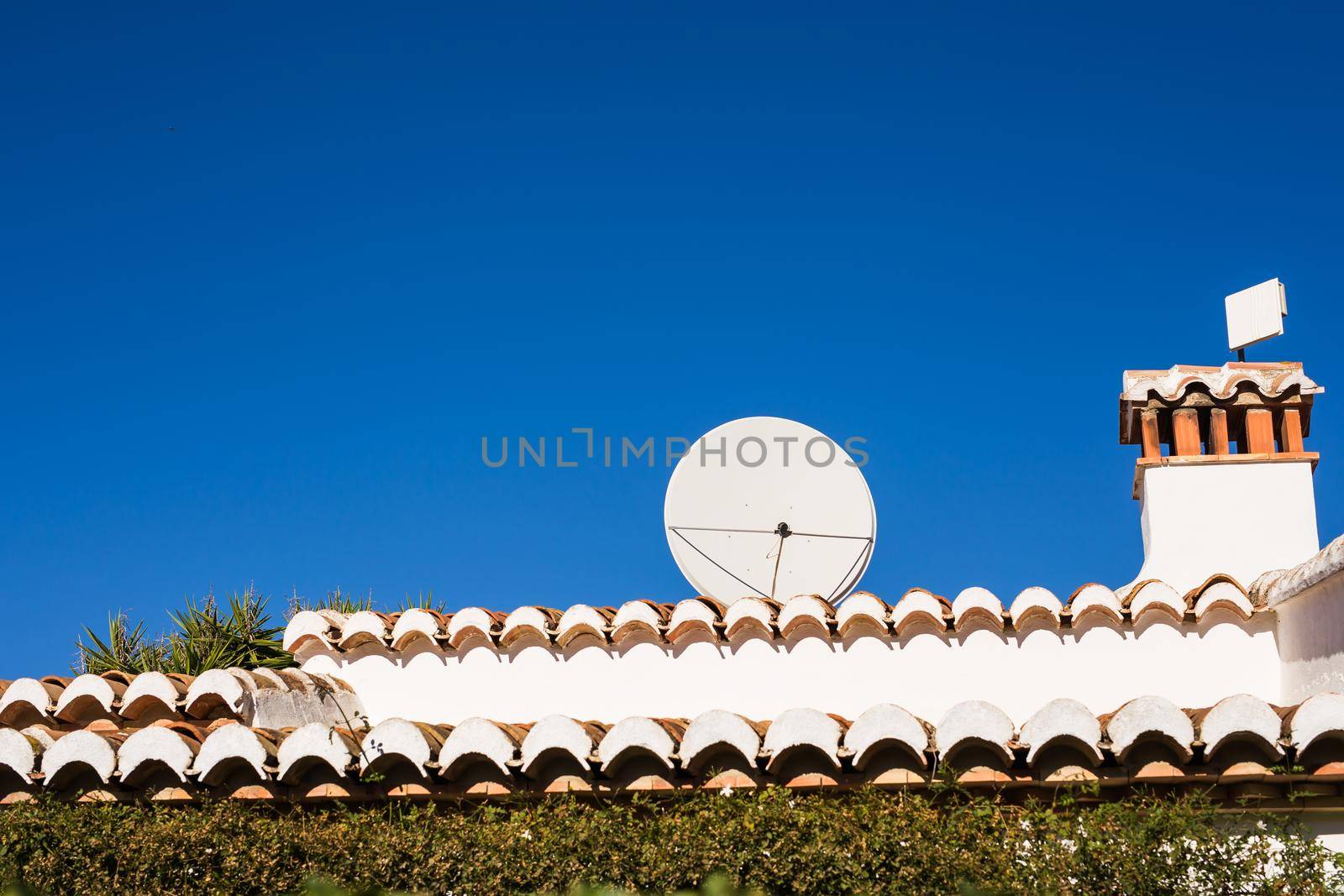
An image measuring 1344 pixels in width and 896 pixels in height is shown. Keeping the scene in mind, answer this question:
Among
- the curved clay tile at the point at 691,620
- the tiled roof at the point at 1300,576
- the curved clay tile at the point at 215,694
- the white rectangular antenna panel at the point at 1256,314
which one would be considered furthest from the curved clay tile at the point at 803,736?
the white rectangular antenna panel at the point at 1256,314

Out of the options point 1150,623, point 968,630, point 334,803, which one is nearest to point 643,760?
point 334,803

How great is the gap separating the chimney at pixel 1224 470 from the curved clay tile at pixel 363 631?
190 inches

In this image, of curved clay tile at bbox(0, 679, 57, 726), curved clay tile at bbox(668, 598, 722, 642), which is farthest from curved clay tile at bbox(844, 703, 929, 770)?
curved clay tile at bbox(0, 679, 57, 726)

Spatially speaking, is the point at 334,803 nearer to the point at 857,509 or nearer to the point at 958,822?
the point at 958,822

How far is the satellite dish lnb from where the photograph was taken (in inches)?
372

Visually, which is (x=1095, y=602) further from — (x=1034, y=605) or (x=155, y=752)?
(x=155, y=752)

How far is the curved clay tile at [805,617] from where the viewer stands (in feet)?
24.0

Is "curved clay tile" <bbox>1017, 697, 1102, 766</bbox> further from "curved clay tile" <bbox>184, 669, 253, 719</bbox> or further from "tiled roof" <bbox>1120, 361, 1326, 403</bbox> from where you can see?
"tiled roof" <bbox>1120, 361, 1326, 403</bbox>

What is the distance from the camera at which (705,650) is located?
750cm

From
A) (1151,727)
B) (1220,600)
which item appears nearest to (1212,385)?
(1220,600)

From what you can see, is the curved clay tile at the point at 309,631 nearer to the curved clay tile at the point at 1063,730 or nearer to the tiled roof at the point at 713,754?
the tiled roof at the point at 713,754

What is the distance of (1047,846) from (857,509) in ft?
12.9

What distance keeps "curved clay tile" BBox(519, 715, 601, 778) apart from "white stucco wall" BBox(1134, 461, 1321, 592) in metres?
4.34

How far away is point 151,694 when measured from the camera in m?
6.86
